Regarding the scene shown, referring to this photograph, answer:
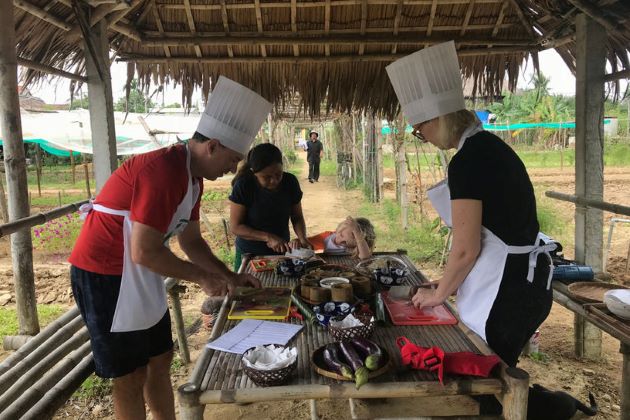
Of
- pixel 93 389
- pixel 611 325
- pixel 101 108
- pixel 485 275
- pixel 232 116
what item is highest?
pixel 101 108

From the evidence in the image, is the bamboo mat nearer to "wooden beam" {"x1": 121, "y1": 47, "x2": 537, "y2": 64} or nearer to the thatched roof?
the thatched roof

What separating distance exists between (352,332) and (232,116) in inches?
40.3

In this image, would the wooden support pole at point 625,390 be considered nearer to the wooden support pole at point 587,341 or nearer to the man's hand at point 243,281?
the wooden support pole at point 587,341

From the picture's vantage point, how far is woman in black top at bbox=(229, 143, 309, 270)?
303cm

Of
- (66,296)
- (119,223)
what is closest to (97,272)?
(119,223)

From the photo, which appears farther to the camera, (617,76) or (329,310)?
(617,76)

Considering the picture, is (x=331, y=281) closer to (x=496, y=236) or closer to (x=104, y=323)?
(x=496, y=236)

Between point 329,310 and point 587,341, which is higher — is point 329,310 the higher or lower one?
the higher one

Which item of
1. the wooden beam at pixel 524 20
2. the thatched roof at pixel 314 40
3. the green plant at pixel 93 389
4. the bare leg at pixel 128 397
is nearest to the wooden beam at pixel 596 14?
the thatched roof at pixel 314 40

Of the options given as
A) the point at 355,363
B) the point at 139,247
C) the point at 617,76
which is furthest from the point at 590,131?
the point at 139,247

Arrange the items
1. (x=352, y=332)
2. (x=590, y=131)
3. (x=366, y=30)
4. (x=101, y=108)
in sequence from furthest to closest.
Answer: (x=366, y=30) → (x=590, y=131) → (x=101, y=108) → (x=352, y=332)

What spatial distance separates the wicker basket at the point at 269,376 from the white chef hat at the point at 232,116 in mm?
933

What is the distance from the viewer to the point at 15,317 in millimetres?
4680

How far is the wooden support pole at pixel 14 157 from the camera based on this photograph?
2.47 meters
